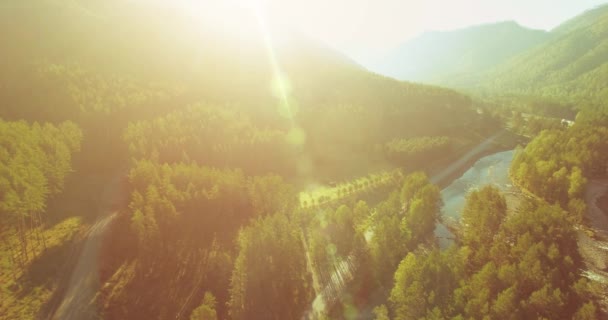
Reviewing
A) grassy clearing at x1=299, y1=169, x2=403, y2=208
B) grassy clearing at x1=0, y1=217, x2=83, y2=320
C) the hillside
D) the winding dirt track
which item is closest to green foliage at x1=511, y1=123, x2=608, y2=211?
the hillside

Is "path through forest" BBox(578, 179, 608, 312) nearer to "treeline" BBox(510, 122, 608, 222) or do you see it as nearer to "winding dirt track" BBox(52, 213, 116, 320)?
"treeline" BBox(510, 122, 608, 222)

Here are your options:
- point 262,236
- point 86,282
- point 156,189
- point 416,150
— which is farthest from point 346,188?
point 86,282

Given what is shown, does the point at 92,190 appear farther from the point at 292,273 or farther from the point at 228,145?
the point at 292,273

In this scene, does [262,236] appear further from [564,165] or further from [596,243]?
[564,165]

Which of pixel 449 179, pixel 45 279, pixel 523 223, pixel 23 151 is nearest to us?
pixel 45 279

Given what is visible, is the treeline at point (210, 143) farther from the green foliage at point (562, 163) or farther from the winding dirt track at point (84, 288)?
the green foliage at point (562, 163)

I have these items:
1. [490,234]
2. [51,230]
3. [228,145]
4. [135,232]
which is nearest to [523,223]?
[490,234]

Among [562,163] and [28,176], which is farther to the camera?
[562,163]
